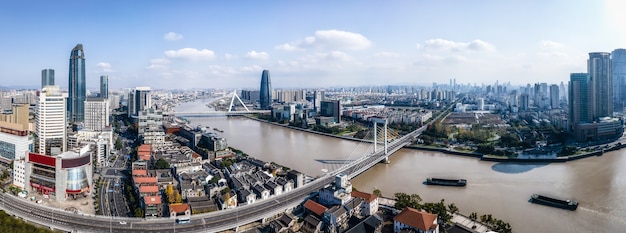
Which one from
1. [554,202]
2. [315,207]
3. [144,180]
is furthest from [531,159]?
[144,180]

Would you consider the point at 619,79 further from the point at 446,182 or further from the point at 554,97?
the point at 446,182

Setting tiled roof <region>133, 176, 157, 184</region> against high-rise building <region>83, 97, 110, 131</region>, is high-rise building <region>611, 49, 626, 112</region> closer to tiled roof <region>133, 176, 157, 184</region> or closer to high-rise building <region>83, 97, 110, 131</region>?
tiled roof <region>133, 176, 157, 184</region>

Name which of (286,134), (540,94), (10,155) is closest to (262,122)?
(286,134)

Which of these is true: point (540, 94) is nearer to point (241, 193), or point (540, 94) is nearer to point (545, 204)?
point (545, 204)

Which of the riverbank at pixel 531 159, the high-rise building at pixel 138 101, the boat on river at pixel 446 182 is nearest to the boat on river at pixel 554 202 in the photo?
the boat on river at pixel 446 182

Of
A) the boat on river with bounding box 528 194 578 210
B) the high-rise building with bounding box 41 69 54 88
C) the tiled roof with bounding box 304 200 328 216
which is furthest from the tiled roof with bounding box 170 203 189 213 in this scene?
the high-rise building with bounding box 41 69 54 88

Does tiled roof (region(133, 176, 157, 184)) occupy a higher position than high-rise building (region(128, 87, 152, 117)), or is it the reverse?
high-rise building (region(128, 87, 152, 117))
